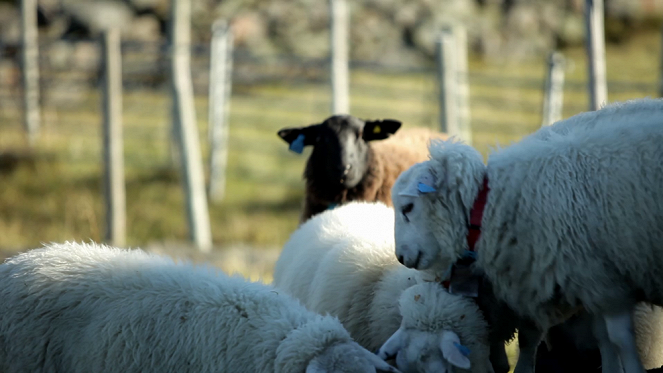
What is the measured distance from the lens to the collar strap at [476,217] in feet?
9.73

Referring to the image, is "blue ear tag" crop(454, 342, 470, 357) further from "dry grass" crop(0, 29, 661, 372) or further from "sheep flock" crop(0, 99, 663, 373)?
"dry grass" crop(0, 29, 661, 372)

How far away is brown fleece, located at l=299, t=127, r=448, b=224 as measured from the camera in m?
4.98

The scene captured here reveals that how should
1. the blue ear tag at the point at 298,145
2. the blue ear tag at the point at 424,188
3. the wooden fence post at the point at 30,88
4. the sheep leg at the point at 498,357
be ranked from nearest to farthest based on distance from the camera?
1. the blue ear tag at the point at 424,188
2. the sheep leg at the point at 498,357
3. the blue ear tag at the point at 298,145
4. the wooden fence post at the point at 30,88

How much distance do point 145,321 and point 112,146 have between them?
4.98 metres

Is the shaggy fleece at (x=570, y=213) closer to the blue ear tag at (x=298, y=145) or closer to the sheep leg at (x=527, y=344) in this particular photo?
the sheep leg at (x=527, y=344)

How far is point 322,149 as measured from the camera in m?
5.00

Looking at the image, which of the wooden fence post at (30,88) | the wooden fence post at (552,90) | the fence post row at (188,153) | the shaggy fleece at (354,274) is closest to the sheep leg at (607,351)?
the shaggy fleece at (354,274)

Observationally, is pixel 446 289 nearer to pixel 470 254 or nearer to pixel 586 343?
pixel 470 254

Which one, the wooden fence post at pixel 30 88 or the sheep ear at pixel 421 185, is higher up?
the wooden fence post at pixel 30 88

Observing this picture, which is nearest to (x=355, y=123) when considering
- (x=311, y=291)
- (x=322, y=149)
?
(x=322, y=149)

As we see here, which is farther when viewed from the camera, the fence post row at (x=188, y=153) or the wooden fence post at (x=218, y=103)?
the wooden fence post at (x=218, y=103)

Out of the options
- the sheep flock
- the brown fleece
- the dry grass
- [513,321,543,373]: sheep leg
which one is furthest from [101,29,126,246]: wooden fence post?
[513,321,543,373]: sheep leg

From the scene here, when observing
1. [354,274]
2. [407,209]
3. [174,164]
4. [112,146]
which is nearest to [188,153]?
[112,146]

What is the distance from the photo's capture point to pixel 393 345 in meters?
2.84
